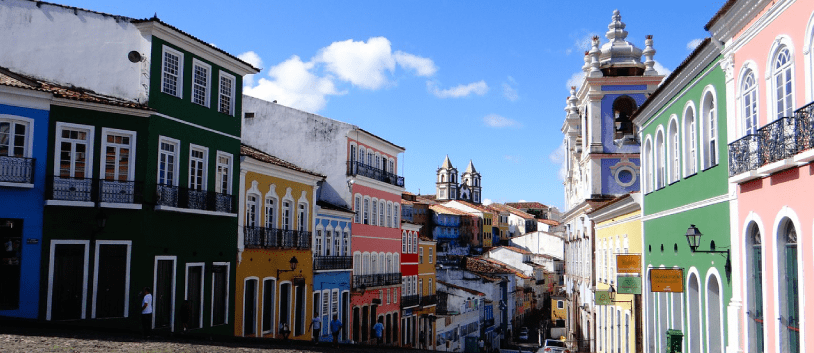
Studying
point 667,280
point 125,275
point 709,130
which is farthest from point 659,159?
point 125,275

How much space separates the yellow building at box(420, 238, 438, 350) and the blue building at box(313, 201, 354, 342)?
11.5m

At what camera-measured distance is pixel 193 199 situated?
80.7 feet

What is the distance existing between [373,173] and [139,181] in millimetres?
21447

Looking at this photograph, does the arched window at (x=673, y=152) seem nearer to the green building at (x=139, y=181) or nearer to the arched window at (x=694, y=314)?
the arched window at (x=694, y=314)

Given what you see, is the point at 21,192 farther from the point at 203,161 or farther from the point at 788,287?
the point at 788,287

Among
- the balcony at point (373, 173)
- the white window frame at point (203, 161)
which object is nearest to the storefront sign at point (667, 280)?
the white window frame at point (203, 161)

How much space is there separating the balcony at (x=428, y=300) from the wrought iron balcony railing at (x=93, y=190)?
29.9m

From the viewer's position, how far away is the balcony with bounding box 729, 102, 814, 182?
461 inches

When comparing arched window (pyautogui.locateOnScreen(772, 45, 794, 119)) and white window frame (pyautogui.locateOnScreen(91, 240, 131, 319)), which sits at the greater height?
arched window (pyautogui.locateOnScreen(772, 45, 794, 119))

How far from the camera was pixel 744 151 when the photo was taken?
47.9 ft

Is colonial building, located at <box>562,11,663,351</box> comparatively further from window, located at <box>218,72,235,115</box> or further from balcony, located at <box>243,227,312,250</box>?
window, located at <box>218,72,235,115</box>

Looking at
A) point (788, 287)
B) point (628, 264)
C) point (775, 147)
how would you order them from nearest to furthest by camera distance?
point (775, 147) < point (788, 287) < point (628, 264)

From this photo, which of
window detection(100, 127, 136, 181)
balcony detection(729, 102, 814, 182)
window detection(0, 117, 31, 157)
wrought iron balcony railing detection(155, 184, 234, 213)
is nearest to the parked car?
wrought iron balcony railing detection(155, 184, 234, 213)

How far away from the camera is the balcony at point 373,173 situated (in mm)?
40156
